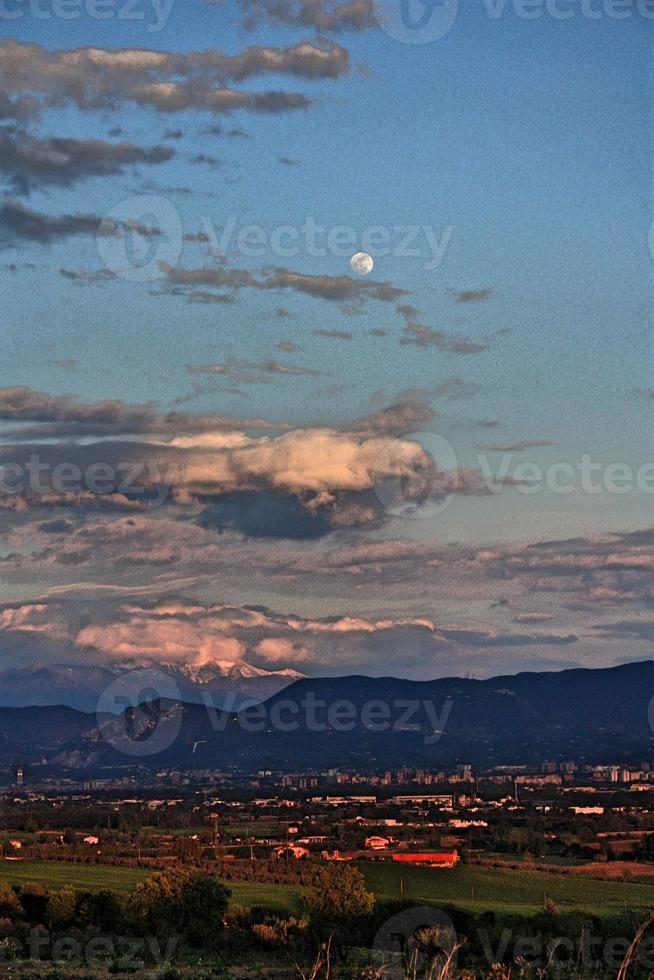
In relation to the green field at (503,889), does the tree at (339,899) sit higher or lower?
higher

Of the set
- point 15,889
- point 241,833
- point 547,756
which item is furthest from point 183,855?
point 547,756

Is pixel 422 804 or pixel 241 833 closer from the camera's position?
pixel 241 833


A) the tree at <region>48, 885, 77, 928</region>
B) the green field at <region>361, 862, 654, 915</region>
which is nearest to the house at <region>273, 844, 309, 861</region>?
the green field at <region>361, 862, 654, 915</region>

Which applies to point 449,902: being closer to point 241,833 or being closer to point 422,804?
point 241,833

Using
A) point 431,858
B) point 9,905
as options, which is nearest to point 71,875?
point 9,905

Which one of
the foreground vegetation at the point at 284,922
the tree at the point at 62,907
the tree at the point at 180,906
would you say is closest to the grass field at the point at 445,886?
the foreground vegetation at the point at 284,922

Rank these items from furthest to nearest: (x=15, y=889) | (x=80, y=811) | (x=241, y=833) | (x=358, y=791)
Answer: (x=358, y=791)
(x=80, y=811)
(x=241, y=833)
(x=15, y=889)
